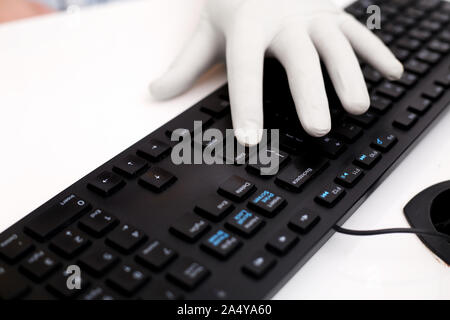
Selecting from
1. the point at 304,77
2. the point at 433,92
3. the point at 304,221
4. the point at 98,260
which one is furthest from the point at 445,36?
the point at 98,260

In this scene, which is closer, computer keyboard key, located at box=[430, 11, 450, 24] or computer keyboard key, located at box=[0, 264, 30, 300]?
computer keyboard key, located at box=[0, 264, 30, 300]

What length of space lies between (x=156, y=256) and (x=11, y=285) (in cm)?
8

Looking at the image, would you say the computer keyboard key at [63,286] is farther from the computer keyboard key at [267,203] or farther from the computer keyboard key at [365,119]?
the computer keyboard key at [365,119]

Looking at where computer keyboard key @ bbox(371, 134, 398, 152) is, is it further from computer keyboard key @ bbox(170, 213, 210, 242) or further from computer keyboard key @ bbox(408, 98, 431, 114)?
computer keyboard key @ bbox(170, 213, 210, 242)

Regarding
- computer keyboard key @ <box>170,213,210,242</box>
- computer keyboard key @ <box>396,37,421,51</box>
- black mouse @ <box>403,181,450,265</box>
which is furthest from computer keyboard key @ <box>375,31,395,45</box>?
computer keyboard key @ <box>170,213,210,242</box>

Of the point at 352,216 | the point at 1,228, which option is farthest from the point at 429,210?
the point at 1,228

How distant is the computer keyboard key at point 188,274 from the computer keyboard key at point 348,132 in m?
0.17

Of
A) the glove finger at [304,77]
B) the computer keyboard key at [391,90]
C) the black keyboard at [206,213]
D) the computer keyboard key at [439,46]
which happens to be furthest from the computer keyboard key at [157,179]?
the computer keyboard key at [439,46]

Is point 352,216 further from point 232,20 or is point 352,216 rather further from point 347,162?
point 232,20

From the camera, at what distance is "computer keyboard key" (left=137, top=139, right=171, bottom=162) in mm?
366

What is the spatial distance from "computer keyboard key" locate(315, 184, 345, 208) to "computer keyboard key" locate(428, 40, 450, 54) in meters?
0.25

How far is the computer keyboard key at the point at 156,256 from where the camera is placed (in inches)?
11.2

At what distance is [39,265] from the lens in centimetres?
28
